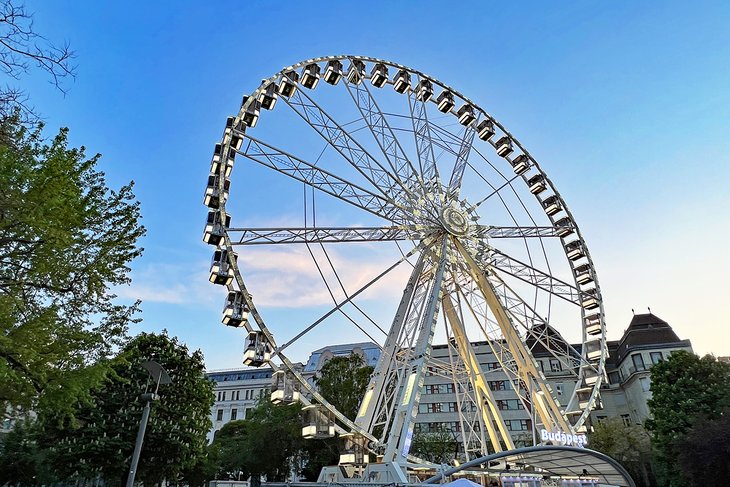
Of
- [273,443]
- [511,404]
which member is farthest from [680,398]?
[273,443]

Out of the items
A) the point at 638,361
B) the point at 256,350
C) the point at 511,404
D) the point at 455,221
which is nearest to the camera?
the point at 256,350

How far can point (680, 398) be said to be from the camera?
119 feet

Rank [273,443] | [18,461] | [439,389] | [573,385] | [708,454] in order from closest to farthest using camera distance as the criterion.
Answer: [708,454] → [18,461] → [273,443] → [573,385] → [439,389]

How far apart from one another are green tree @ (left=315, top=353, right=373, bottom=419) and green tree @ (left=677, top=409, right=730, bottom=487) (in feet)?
70.2

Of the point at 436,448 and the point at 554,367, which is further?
the point at 554,367

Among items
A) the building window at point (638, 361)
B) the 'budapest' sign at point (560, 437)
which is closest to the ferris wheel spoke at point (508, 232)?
the 'budapest' sign at point (560, 437)

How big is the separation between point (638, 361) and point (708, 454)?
3058 cm

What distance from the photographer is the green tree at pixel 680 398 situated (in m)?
34.4

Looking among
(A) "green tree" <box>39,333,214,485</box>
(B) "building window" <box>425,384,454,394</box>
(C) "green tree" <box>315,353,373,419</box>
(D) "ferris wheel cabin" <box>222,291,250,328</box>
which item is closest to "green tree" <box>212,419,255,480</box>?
(C) "green tree" <box>315,353,373,419</box>

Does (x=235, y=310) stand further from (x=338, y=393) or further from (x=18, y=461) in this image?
(x=18, y=461)

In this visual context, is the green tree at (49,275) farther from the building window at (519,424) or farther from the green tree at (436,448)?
the building window at (519,424)

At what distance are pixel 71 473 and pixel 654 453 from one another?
142 ft

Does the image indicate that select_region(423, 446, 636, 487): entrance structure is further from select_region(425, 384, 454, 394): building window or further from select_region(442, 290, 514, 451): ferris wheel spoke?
select_region(425, 384, 454, 394): building window

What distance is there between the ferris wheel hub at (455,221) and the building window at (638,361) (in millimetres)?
42374
